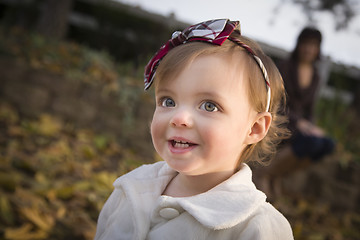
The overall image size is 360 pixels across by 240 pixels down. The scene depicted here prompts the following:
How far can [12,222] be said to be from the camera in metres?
1.99

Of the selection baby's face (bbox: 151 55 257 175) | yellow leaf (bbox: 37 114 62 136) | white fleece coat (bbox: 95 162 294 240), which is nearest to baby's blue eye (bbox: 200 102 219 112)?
baby's face (bbox: 151 55 257 175)

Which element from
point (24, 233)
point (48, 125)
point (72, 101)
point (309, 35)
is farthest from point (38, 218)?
point (309, 35)

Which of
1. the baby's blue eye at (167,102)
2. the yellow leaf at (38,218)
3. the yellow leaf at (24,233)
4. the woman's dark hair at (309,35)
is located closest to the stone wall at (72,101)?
the woman's dark hair at (309,35)

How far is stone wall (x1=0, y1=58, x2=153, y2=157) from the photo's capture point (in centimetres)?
414

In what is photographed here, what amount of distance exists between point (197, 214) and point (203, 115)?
0.29 metres

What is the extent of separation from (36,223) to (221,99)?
5.00 ft

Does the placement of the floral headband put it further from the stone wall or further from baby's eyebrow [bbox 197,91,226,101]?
the stone wall

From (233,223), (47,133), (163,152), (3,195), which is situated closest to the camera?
(233,223)

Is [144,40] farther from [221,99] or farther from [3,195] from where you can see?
[221,99]

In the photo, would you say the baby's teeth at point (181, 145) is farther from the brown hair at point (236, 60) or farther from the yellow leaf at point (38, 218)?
the yellow leaf at point (38, 218)

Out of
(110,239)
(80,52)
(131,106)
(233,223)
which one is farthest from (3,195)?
(80,52)

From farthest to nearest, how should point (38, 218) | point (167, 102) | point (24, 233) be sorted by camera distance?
point (38, 218) < point (24, 233) < point (167, 102)

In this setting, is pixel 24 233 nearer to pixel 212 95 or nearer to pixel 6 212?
pixel 6 212

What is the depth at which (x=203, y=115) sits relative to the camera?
1023 mm
